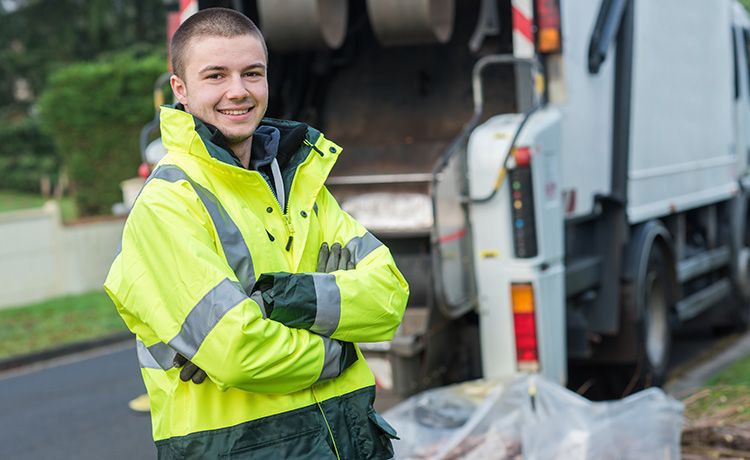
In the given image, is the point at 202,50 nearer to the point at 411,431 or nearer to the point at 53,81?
the point at 411,431

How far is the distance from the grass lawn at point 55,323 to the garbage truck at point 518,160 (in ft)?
14.1

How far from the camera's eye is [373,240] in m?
2.45

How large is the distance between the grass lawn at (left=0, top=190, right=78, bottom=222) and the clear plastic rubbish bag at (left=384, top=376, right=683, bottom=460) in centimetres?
1539

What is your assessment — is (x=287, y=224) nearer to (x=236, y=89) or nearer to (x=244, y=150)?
(x=244, y=150)

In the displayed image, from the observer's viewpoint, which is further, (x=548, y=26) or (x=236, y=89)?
(x=548, y=26)

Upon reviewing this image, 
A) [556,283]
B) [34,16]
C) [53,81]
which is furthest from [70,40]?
[556,283]

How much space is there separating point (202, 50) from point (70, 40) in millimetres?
26895

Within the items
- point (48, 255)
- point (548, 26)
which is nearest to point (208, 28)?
point (548, 26)

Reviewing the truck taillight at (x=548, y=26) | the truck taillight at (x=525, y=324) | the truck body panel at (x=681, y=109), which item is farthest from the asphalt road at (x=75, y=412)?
the truck body panel at (x=681, y=109)

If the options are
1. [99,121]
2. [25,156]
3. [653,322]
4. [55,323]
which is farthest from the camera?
[25,156]

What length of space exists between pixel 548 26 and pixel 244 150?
3.38 meters

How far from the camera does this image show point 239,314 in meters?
2.02

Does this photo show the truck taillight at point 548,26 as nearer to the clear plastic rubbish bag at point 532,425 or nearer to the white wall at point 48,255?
the clear plastic rubbish bag at point 532,425

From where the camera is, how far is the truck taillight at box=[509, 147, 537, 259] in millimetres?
4934
